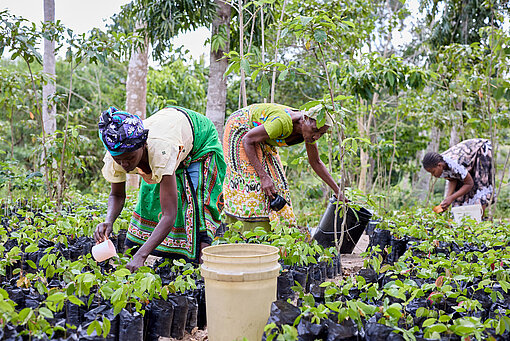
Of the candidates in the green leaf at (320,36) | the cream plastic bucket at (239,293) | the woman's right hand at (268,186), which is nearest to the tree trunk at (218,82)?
the woman's right hand at (268,186)

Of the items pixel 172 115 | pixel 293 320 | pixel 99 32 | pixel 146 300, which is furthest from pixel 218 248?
pixel 99 32

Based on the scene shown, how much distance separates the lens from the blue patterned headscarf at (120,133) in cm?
183

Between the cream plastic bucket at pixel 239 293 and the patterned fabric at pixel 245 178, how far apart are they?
1363 millimetres

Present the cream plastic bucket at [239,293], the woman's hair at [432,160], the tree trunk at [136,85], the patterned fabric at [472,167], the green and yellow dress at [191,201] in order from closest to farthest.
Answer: the cream plastic bucket at [239,293] < the green and yellow dress at [191,201] < the woman's hair at [432,160] < the patterned fabric at [472,167] < the tree trunk at [136,85]

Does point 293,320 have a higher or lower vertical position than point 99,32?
lower

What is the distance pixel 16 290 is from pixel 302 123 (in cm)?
177

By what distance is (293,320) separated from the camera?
4.83 feet

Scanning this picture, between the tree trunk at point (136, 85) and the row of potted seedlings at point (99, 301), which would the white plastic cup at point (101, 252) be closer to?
the row of potted seedlings at point (99, 301)

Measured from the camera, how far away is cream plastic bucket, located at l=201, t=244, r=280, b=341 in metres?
1.56

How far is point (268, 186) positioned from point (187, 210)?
0.63m

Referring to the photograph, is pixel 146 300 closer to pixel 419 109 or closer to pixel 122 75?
pixel 419 109

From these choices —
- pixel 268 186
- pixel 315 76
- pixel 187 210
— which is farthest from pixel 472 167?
pixel 187 210

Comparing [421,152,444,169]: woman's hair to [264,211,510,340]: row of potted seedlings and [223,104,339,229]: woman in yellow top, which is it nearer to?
[223,104,339,229]: woman in yellow top

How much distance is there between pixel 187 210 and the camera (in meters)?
2.53
